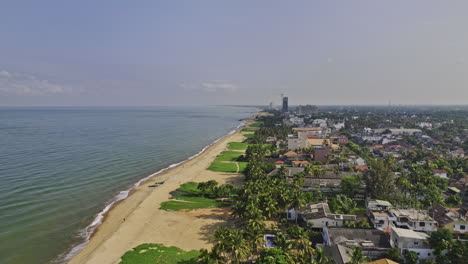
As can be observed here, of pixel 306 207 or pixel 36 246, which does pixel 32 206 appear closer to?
pixel 36 246

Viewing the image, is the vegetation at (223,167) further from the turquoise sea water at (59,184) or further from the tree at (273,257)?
the tree at (273,257)

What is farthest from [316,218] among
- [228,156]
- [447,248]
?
[228,156]

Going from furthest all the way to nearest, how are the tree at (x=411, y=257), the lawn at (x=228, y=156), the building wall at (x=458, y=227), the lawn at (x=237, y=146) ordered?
the lawn at (x=237, y=146)
the lawn at (x=228, y=156)
the building wall at (x=458, y=227)
the tree at (x=411, y=257)

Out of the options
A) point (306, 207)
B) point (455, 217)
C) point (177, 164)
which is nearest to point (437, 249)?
point (455, 217)

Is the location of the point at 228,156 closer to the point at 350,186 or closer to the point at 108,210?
the point at 350,186

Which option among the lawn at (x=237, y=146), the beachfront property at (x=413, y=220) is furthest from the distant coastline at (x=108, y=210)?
the beachfront property at (x=413, y=220)

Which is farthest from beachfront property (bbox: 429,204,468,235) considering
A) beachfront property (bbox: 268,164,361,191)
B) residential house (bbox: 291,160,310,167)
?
residential house (bbox: 291,160,310,167)

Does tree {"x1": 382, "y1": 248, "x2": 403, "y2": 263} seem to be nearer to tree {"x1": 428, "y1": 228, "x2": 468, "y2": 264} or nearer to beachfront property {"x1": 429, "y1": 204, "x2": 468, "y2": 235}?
tree {"x1": 428, "y1": 228, "x2": 468, "y2": 264}
